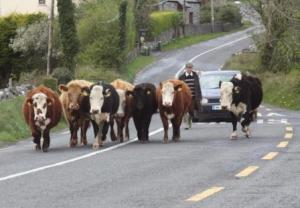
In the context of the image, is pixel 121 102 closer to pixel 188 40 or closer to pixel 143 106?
pixel 143 106

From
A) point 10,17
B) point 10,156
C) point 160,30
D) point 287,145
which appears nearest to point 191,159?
point 287,145

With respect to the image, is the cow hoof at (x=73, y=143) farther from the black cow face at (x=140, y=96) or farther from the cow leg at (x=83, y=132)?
the black cow face at (x=140, y=96)

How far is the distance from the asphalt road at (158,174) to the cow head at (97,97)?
0.89 meters

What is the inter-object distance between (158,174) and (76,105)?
6235 mm

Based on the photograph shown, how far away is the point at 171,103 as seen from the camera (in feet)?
65.3

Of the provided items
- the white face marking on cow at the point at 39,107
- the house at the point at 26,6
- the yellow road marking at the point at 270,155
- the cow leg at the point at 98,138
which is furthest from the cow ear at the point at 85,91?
the house at the point at 26,6

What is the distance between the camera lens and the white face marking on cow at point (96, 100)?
61.7ft

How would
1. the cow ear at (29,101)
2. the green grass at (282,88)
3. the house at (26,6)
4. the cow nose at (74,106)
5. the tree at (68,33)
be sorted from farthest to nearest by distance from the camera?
the house at (26,6) < the tree at (68,33) < the green grass at (282,88) < the cow nose at (74,106) < the cow ear at (29,101)

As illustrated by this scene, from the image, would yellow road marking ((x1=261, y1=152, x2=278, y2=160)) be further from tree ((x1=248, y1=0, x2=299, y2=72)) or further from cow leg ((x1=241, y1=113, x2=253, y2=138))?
tree ((x1=248, y1=0, x2=299, y2=72))

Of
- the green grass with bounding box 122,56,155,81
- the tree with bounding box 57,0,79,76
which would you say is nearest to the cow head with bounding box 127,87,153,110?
the tree with bounding box 57,0,79,76

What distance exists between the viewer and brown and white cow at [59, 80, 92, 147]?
1927 centimetres

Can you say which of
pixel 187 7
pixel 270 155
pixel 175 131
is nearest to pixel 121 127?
pixel 175 131

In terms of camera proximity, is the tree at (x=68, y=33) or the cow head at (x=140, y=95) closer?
the cow head at (x=140, y=95)

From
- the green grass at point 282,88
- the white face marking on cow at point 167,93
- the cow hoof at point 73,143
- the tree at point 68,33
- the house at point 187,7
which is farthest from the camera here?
the house at point 187,7
